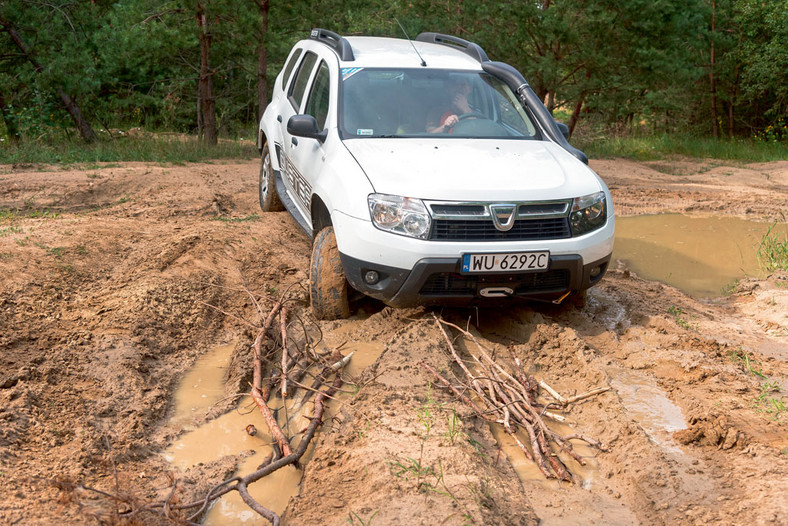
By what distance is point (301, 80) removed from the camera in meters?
6.69

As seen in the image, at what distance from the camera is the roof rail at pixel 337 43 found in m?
5.73

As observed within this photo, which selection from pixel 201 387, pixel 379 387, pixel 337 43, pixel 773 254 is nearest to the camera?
pixel 379 387

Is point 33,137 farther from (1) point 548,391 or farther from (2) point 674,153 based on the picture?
(2) point 674,153

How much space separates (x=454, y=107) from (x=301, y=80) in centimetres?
178

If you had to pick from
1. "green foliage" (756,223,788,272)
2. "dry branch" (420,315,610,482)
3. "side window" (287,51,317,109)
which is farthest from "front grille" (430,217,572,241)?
"green foliage" (756,223,788,272)

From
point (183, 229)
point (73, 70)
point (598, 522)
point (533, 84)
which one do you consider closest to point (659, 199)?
point (533, 84)

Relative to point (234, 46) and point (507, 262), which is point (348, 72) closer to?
point (507, 262)

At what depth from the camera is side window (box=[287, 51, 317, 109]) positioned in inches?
255

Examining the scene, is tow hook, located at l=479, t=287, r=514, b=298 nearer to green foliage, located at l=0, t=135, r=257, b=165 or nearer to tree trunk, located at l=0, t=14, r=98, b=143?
green foliage, located at l=0, t=135, r=257, b=165

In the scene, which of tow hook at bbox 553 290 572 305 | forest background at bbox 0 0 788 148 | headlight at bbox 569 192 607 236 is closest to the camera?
headlight at bbox 569 192 607 236

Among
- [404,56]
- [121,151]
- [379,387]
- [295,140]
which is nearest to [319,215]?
[295,140]

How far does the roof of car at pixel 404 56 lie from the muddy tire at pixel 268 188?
174 centimetres

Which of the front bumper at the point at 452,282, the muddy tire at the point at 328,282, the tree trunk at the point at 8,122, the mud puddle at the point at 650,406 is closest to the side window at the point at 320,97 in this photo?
the muddy tire at the point at 328,282

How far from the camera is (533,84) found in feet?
48.4
